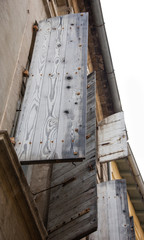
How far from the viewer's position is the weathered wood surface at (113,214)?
17.0 ft

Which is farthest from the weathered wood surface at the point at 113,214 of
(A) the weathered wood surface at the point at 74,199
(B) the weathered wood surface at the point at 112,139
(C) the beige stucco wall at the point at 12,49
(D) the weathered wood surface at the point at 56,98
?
(C) the beige stucco wall at the point at 12,49

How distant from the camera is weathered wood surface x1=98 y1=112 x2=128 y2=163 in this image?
6.34 m

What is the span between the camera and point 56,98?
337cm

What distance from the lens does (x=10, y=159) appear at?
2.47m

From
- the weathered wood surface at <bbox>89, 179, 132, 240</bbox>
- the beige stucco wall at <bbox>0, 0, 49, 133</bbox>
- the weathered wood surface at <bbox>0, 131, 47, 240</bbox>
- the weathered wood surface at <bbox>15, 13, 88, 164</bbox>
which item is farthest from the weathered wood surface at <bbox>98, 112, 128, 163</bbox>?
the weathered wood surface at <bbox>0, 131, 47, 240</bbox>

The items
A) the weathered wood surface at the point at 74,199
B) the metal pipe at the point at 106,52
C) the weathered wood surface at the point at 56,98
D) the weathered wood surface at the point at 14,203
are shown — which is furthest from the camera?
the metal pipe at the point at 106,52

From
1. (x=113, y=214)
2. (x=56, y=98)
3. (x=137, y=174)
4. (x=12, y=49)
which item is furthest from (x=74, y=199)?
(x=137, y=174)

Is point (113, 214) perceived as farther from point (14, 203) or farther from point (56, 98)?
point (14, 203)

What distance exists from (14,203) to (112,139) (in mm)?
4406

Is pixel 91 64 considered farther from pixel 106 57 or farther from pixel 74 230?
pixel 74 230

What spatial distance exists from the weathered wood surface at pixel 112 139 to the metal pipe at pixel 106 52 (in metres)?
2.11

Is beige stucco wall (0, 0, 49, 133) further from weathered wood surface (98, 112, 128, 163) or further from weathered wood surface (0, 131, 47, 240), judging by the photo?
weathered wood surface (98, 112, 128, 163)

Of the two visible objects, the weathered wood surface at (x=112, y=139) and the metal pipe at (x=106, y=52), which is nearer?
the weathered wood surface at (x=112, y=139)

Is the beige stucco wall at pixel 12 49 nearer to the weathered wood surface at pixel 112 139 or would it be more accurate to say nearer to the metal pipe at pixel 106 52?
the weathered wood surface at pixel 112 139
